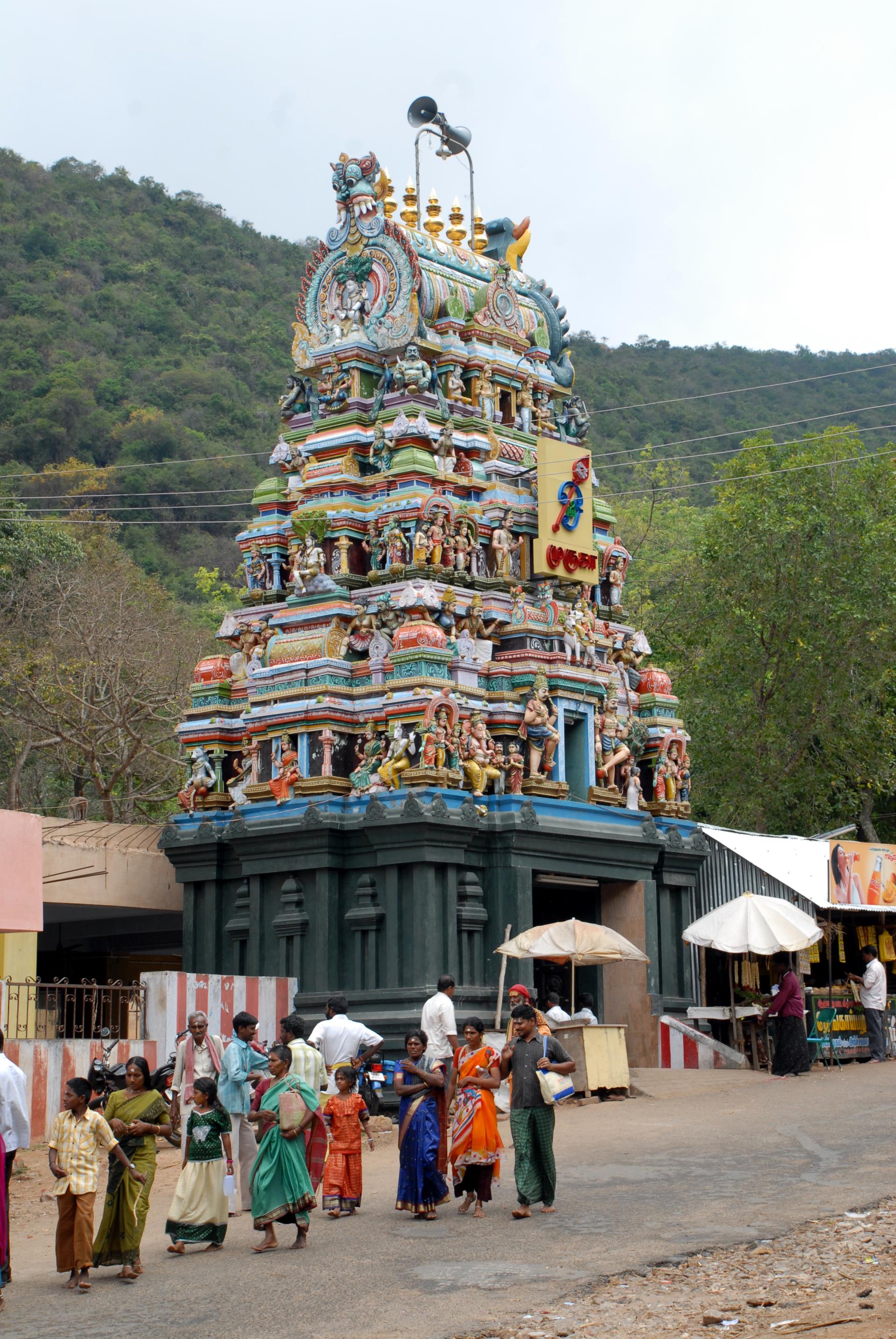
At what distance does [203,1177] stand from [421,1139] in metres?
1.80

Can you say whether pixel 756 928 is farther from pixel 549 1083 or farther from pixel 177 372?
pixel 177 372

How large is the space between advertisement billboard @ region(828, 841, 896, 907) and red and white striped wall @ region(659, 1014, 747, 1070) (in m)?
2.71

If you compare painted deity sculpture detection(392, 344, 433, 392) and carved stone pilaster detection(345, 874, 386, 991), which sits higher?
painted deity sculpture detection(392, 344, 433, 392)

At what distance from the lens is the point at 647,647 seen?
27.8 meters

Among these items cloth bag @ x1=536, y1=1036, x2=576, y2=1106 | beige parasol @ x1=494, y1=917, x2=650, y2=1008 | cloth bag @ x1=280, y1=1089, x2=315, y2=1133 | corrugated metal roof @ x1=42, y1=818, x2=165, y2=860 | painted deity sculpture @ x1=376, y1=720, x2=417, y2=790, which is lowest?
cloth bag @ x1=280, y1=1089, x2=315, y2=1133

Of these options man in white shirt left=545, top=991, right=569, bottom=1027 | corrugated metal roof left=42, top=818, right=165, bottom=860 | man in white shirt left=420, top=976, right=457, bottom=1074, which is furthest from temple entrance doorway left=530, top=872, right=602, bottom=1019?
man in white shirt left=420, top=976, right=457, bottom=1074

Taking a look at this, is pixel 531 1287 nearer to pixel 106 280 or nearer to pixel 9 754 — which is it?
pixel 9 754

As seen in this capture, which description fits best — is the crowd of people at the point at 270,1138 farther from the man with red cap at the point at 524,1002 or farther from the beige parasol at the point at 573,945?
the beige parasol at the point at 573,945

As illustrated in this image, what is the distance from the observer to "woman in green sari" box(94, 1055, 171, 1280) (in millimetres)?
12062

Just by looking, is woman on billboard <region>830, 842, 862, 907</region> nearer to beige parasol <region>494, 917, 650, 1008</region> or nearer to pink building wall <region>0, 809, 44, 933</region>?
beige parasol <region>494, 917, 650, 1008</region>

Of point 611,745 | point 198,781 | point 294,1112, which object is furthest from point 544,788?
point 294,1112

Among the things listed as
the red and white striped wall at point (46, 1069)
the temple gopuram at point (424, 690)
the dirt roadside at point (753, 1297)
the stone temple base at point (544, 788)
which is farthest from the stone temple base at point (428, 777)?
the dirt roadside at point (753, 1297)

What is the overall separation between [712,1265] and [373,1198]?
4484 mm

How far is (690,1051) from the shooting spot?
79.1ft
